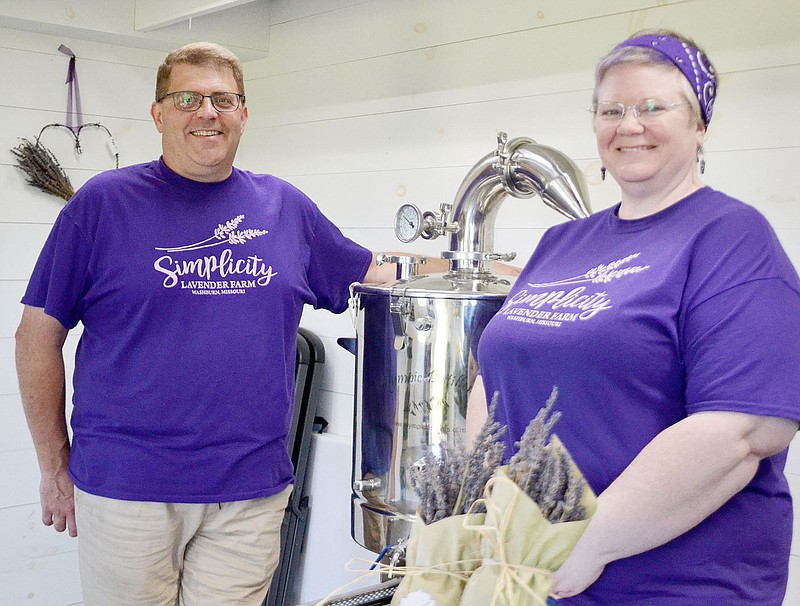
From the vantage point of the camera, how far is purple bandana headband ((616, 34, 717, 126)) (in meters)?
1.32

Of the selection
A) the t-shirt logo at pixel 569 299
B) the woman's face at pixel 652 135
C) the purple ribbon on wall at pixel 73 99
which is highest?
the purple ribbon on wall at pixel 73 99

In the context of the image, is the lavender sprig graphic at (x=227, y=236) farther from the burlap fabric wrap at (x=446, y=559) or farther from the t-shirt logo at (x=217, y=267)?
the burlap fabric wrap at (x=446, y=559)

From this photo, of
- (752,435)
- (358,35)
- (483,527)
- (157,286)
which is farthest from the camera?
(358,35)

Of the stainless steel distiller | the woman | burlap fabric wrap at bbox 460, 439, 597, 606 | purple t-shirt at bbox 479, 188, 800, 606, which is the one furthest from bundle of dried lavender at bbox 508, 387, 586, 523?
the stainless steel distiller

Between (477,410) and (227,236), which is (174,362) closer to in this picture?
(227,236)

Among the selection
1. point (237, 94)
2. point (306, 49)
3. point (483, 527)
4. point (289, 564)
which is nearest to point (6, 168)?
point (306, 49)

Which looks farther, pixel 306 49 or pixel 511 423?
pixel 306 49

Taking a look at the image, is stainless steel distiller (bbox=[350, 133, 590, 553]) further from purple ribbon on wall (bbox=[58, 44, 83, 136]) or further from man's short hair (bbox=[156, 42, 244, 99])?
purple ribbon on wall (bbox=[58, 44, 83, 136])

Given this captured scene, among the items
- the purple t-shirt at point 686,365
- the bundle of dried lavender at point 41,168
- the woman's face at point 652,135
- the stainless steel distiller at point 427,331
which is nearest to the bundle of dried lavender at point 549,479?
the purple t-shirt at point 686,365

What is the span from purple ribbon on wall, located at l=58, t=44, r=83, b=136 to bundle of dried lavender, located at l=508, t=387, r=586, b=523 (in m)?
2.97

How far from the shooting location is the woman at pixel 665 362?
112 centimetres

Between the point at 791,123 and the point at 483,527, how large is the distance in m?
1.60

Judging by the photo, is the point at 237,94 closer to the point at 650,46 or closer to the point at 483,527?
the point at 650,46

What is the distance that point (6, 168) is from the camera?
3324 mm
